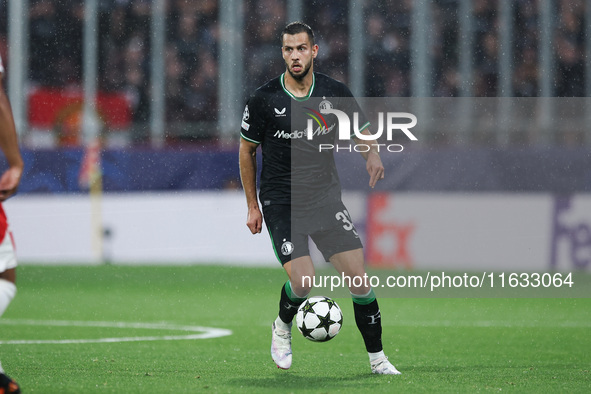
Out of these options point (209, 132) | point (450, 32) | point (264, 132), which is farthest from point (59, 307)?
point (450, 32)

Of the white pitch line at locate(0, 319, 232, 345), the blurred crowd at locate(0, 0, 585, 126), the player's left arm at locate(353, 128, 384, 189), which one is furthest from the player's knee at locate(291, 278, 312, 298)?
the blurred crowd at locate(0, 0, 585, 126)

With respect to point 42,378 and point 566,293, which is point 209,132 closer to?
point 566,293

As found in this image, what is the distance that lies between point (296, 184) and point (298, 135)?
1.05 ft

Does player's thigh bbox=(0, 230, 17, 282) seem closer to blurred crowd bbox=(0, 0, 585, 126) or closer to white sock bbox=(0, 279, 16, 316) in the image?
white sock bbox=(0, 279, 16, 316)

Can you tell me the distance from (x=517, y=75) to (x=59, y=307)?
10.8 metres

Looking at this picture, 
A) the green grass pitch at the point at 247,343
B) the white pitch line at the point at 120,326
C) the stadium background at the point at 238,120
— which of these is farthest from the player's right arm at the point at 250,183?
the stadium background at the point at 238,120

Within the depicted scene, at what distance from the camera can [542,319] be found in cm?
1066

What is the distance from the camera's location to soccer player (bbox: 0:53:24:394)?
450 cm

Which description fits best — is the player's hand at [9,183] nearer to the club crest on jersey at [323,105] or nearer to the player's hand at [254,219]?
the player's hand at [254,219]

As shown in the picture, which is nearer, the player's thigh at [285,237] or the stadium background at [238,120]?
the player's thigh at [285,237]

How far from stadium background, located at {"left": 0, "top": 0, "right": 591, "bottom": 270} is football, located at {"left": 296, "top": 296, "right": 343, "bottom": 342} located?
25.6ft

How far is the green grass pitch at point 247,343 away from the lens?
6105 millimetres

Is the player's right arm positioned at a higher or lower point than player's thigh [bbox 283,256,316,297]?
higher

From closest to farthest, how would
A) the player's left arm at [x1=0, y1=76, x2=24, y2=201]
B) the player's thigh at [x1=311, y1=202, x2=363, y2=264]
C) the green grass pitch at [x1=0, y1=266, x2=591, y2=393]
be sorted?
the player's left arm at [x1=0, y1=76, x2=24, y2=201] → the green grass pitch at [x1=0, y1=266, x2=591, y2=393] → the player's thigh at [x1=311, y1=202, x2=363, y2=264]
